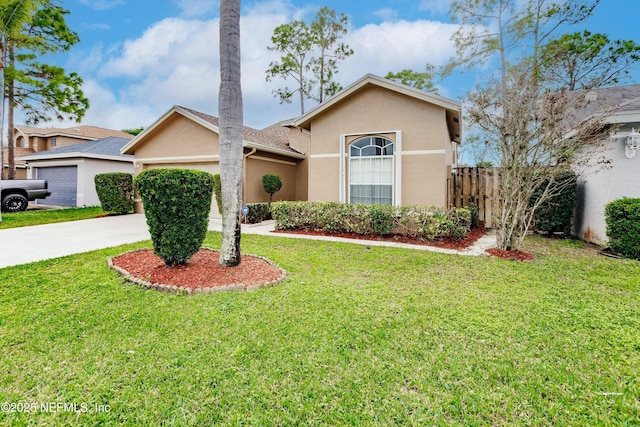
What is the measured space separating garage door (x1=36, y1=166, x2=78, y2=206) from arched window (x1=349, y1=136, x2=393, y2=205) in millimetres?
17311

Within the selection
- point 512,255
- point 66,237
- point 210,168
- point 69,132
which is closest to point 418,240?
point 512,255

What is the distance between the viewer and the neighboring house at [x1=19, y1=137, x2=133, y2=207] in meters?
17.9

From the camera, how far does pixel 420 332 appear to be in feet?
11.1

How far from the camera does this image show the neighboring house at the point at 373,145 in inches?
396

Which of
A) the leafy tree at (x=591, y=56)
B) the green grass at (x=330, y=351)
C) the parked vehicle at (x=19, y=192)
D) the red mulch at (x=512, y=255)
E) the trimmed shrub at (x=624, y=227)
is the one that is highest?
the leafy tree at (x=591, y=56)

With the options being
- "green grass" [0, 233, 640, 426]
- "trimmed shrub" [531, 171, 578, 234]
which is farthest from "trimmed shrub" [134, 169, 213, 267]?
"trimmed shrub" [531, 171, 578, 234]

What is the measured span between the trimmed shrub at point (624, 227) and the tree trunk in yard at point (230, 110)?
331 inches

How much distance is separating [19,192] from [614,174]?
948 inches

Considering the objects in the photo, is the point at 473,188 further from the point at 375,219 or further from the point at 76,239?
the point at 76,239

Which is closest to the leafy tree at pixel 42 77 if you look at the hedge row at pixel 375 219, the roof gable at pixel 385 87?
the roof gable at pixel 385 87

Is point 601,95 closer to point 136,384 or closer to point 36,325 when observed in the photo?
point 136,384

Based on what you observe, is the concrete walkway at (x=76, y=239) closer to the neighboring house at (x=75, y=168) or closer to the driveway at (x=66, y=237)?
the driveway at (x=66, y=237)

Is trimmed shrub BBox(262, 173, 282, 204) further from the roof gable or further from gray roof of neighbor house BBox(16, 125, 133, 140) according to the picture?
gray roof of neighbor house BBox(16, 125, 133, 140)

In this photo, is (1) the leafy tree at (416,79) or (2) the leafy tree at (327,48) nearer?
(2) the leafy tree at (327,48)
